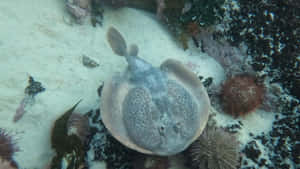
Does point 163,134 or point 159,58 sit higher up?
point 159,58

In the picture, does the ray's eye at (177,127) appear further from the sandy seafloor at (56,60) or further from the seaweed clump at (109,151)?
the sandy seafloor at (56,60)

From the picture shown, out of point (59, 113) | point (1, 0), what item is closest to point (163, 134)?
point (59, 113)

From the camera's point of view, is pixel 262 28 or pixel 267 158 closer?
pixel 267 158

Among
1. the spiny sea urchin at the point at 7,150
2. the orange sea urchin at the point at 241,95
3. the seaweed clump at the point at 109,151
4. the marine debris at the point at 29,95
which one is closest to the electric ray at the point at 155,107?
the seaweed clump at the point at 109,151

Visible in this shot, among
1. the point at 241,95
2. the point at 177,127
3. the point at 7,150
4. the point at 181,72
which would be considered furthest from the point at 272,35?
the point at 7,150

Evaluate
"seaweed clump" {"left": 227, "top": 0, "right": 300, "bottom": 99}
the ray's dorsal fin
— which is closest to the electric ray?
the ray's dorsal fin

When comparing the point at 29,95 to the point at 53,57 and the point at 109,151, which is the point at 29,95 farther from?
the point at 109,151

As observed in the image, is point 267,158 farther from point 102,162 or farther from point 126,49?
point 126,49
